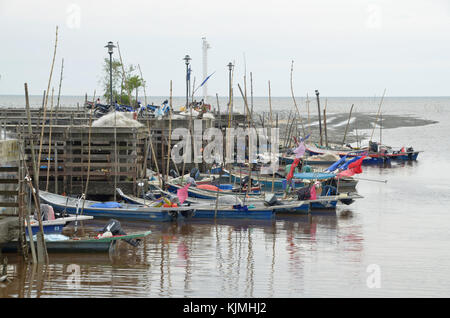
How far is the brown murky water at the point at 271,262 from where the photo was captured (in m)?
15.4

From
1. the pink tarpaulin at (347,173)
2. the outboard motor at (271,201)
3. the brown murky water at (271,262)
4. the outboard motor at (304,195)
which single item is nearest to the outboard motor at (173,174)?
the outboard motor at (304,195)

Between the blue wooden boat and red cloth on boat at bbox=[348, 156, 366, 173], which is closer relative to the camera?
the blue wooden boat

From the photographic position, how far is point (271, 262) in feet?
59.6

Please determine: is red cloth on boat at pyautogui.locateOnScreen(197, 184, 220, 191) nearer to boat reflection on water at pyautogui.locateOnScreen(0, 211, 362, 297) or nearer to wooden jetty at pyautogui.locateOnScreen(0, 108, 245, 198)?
wooden jetty at pyautogui.locateOnScreen(0, 108, 245, 198)

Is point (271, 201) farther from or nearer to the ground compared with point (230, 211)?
farther from the ground

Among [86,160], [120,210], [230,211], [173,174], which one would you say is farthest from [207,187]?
[120,210]

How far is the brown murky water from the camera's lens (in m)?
15.4

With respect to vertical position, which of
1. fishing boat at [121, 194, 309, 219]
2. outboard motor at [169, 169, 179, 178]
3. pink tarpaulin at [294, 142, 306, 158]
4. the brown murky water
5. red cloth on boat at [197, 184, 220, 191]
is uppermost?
pink tarpaulin at [294, 142, 306, 158]

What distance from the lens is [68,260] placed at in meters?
17.5

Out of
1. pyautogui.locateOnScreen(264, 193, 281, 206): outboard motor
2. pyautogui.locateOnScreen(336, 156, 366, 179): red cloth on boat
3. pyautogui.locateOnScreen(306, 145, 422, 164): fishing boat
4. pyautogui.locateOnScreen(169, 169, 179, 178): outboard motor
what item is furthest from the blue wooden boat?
pyautogui.locateOnScreen(306, 145, 422, 164): fishing boat

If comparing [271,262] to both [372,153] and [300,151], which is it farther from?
[372,153]
